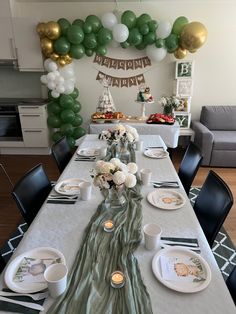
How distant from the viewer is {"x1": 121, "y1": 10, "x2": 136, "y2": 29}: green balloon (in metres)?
3.41

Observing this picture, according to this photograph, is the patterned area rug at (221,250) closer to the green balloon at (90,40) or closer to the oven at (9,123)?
→ the oven at (9,123)

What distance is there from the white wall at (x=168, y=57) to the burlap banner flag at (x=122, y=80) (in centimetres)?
6

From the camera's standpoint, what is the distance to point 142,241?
107 cm

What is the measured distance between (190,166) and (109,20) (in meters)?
2.56

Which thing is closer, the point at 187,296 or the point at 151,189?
the point at 187,296

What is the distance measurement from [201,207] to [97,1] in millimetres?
3571

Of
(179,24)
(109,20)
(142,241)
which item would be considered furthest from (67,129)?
(142,241)

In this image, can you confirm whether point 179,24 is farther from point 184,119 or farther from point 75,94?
point 75,94

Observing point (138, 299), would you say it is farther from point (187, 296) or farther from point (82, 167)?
point (82, 167)

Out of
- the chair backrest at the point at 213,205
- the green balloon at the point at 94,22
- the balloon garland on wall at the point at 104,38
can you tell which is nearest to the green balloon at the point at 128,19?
the balloon garland on wall at the point at 104,38

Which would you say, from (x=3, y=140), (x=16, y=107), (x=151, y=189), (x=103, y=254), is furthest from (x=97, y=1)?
(x=103, y=254)

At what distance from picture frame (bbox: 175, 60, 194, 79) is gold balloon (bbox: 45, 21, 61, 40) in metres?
1.82

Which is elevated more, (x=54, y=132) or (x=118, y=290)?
(x=118, y=290)

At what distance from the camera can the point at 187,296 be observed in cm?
82
